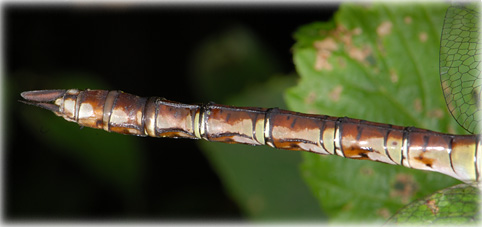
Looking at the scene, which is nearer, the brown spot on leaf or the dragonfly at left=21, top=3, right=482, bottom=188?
the dragonfly at left=21, top=3, right=482, bottom=188

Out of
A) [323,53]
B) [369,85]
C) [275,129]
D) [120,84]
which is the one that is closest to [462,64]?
[369,85]

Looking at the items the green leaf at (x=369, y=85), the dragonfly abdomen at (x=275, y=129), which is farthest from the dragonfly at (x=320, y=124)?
the green leaf at (x=369, y=85)

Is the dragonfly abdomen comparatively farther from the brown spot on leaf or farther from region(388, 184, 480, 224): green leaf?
the brown spot on leaf

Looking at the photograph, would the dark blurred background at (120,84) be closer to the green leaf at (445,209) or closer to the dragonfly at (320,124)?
the dragonfly at (320,124)

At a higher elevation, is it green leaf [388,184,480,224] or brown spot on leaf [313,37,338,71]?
brown spot on leaf [313,37,338,71]

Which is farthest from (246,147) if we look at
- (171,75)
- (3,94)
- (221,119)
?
(3,94)

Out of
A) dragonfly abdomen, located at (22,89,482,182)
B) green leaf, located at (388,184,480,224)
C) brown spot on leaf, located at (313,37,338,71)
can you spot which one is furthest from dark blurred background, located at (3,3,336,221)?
green leaf, located at (388,184,480,224)

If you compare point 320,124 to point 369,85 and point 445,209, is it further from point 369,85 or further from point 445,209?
point 445,209
